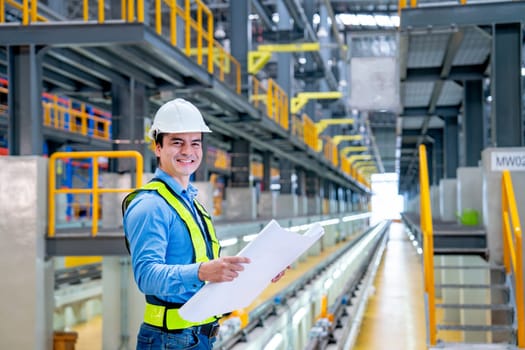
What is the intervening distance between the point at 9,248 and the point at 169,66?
3.62m

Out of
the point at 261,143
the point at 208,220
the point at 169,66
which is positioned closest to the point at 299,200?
the point at 261,143

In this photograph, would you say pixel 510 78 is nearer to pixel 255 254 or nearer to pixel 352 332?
pixel 352 332

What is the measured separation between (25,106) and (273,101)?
33.8 feet

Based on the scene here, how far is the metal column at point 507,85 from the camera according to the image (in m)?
7.87

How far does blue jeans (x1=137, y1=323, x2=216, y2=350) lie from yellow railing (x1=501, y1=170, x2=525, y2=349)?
4.45 m

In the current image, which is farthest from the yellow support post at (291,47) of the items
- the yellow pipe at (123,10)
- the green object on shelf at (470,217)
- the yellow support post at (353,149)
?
the yellow support post at (353,149)

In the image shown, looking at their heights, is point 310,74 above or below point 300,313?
above

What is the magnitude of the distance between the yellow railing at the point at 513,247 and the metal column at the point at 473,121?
4.74m

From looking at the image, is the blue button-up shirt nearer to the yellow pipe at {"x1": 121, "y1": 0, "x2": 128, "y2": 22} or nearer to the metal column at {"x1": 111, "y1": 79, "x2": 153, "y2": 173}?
the yellow pipe at {"x1": 121, "y1": 0, "x2": 128, "y2": 22}

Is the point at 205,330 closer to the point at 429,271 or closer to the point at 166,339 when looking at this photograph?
the point at 166,339

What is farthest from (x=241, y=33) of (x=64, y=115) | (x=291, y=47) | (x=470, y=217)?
(x=470, y=217)

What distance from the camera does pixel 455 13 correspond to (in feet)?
25.7

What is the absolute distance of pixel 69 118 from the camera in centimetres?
1622

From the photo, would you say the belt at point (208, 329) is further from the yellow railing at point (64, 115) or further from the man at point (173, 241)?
the yellow railing at point (64, 115)
